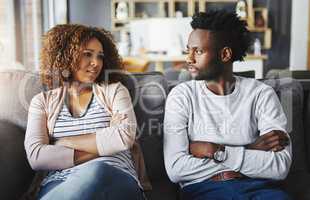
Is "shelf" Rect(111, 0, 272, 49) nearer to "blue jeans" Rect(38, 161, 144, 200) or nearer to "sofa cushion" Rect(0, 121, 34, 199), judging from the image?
"sofa cushion" Rect(0, 121, 34, 199)

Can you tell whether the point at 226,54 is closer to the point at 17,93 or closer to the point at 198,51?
the point at 198,51

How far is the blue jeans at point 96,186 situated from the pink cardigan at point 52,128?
92mm

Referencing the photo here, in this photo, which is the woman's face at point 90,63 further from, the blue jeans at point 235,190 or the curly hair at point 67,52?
the blue jeans at point 235,190

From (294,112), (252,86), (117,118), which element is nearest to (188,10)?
(294,112)

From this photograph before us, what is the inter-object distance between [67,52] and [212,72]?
50 cm

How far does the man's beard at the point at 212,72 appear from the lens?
143 centimetres

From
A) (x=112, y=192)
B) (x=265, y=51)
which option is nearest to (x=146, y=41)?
(x=265, y=51)

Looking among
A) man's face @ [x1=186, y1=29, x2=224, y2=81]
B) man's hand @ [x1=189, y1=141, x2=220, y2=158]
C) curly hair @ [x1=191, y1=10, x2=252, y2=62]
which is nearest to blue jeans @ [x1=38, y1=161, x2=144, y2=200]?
man's hand @ [x1=189, y1=141, x2=220, y2=158]

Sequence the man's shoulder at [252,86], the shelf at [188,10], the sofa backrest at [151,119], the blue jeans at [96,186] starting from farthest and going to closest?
the shelf at [188,10], the sofa backrest at [151,119], the man's shoulder at [252,86], the blue jeans at [96,186]

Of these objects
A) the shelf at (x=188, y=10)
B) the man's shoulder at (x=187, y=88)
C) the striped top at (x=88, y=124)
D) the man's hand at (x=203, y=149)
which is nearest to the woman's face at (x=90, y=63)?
the striped top at (x=88, y=124)

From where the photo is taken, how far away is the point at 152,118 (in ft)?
5.08

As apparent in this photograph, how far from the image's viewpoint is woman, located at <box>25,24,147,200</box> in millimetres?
1172

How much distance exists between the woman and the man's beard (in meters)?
0.26

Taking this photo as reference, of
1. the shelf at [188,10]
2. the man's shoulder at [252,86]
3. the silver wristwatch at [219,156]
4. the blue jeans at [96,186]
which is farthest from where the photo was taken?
the shelf at [188,10]
